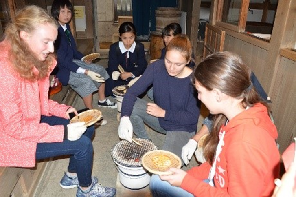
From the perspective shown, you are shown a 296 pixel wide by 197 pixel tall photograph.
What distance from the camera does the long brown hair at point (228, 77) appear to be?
4.25ft

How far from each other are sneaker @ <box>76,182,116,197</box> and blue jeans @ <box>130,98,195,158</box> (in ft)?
2.44

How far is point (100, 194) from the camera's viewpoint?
7.71ft

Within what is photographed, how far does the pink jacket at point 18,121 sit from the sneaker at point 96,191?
69cm

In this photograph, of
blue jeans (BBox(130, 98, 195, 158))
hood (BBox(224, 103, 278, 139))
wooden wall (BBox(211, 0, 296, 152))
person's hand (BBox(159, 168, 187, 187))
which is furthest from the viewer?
blue jeans (BBox(130, 98, 195, 158))

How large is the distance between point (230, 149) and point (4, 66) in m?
1.62

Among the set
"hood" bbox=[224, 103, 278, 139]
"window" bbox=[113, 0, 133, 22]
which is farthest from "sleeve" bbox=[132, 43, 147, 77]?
"window" bbox=[113, 0, 133, 22]

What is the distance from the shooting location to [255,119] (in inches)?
49.9

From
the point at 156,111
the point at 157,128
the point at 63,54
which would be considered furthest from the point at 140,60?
the point at 156,111

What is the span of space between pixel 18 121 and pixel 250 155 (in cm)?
158

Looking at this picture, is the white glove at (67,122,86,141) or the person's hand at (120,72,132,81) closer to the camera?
the white glove at (67,122,86,141)

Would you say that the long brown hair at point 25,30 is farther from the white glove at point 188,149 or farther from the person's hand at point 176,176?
the white glove at point 188,149

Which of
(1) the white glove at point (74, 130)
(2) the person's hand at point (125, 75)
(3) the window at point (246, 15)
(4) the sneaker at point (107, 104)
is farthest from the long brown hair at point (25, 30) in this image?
(3) the window at point (246, 15)

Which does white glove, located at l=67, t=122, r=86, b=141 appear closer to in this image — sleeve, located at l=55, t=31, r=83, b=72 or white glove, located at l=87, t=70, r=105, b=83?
white glove, located at l=87, t=70, r=105, b=83

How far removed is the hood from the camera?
1258mm
